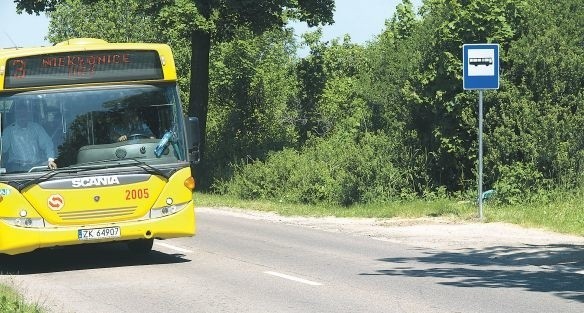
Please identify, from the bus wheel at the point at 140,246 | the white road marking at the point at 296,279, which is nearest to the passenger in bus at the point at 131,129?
the bus wheel at the point at 140,246

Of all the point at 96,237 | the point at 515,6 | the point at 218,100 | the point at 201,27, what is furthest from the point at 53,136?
the point at 218,100

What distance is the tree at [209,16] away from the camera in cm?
3378

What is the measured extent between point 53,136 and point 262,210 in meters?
11.9

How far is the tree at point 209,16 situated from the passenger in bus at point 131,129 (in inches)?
709

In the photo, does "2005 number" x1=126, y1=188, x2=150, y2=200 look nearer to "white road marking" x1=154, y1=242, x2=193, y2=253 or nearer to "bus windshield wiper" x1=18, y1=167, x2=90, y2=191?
"bus windshield wiper" x1=18, y1=167, x2=90, y2=191

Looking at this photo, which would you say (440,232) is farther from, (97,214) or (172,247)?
(97,214)

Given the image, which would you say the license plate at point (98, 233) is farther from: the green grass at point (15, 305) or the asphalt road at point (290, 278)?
the green grass at point (15, 305)

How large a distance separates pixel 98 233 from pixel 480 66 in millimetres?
9317

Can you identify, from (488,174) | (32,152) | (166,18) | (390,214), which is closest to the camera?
(32,152)

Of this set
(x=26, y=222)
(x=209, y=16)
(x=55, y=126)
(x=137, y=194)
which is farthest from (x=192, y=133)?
(x=209, y=16)

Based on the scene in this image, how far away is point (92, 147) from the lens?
1561 centimetres

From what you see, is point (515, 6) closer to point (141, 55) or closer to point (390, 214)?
point (390, 214)

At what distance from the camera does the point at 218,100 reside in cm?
4444

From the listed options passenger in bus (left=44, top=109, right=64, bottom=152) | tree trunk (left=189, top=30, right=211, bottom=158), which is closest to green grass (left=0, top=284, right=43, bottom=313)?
passenger in bus (left=44, top=109, right=64, bottom=152)
